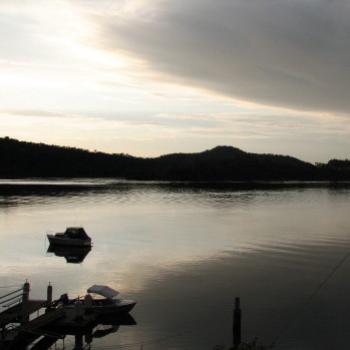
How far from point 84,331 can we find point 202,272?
17832 millimetres

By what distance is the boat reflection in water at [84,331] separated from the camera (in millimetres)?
26422

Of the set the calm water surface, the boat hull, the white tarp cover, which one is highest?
the white tarp cover

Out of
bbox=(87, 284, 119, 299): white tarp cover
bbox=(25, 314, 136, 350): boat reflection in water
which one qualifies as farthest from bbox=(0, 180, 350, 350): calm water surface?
bbox=(87, 284, 119, 299): white tarp cover

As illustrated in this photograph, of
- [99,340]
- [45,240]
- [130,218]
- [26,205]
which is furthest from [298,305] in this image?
[26,205]

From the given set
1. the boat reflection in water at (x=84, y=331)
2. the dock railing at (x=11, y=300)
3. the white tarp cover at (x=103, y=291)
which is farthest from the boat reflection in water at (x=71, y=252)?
the boat reflection in water at (x=84, y=331)

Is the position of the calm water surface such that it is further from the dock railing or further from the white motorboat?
the dock railing

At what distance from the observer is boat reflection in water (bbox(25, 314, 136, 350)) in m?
26.4

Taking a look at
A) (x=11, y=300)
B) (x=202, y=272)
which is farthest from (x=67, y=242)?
(x=11, y=300)

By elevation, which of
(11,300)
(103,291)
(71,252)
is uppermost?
(103,291)

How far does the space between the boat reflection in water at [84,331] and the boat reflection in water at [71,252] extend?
23823mm

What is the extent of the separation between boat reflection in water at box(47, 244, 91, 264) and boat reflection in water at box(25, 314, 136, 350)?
2382 centimetres

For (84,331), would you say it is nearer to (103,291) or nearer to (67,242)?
(103,291)

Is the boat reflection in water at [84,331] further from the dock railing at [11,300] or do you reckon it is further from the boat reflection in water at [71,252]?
the boat reflection in water at [71,252]

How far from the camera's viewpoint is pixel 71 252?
59.3 metres
